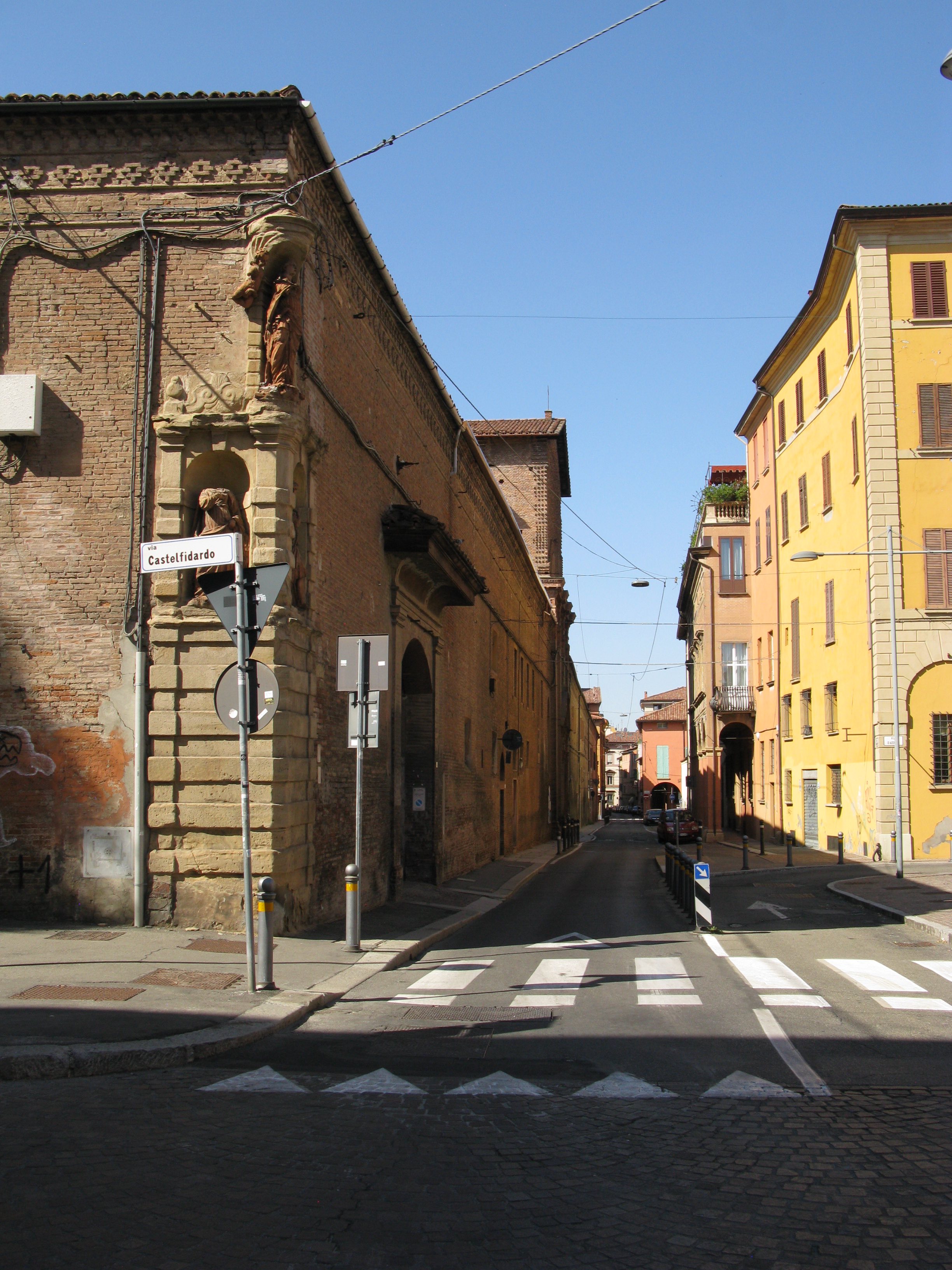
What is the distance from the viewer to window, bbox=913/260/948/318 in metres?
27.2

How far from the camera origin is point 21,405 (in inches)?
494

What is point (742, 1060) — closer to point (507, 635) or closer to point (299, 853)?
point (299, 853)

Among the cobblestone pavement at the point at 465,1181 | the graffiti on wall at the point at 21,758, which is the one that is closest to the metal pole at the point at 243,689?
the cobblestone pavement at the point at 465,1181

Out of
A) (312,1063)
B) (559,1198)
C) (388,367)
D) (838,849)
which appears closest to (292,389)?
(388,367)

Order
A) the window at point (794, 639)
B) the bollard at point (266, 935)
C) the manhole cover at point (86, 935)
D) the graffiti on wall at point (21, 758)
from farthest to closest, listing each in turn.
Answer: the window at point (794, 639) < the graffiti on wall at point (21, 758) < the manhole cover at point (86, 935) < the bollard at point (266, 935)

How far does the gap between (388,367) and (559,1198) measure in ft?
51.1

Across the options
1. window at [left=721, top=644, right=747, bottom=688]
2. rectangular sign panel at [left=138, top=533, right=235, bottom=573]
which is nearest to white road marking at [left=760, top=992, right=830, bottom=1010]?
rectangular sign panel at [left=138, top=533, right=235, bottom=573]

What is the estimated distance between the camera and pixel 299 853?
1259 centimetres

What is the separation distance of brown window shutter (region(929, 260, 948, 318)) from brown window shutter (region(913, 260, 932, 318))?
6 centimetres

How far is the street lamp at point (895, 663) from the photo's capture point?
22469 millimetres

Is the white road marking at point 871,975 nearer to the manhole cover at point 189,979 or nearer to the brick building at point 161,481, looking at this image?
the manhole cover at point 189,979

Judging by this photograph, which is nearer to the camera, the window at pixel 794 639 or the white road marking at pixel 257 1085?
the white road marking at pixel 257 1085

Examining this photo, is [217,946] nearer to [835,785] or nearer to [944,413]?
[944,413]

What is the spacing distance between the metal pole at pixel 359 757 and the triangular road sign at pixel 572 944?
2.47m
